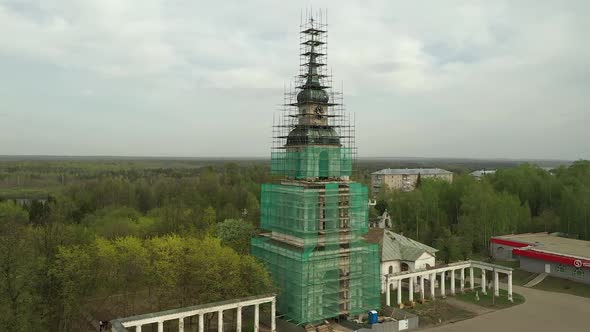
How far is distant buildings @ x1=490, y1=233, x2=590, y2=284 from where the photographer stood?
43219mm

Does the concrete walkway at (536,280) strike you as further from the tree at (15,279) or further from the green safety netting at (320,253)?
the tree at (15,279)

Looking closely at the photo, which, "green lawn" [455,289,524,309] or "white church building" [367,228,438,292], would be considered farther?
"white church building" [367,228,438,292]

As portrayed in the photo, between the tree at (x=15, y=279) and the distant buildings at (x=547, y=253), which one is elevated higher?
the tree at (x=15, y=279)

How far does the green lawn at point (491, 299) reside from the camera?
37.6 meters

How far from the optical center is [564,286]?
42969 millimetres

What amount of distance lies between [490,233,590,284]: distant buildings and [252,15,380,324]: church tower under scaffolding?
22389mm

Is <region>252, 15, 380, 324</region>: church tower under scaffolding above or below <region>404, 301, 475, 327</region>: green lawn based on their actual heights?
above

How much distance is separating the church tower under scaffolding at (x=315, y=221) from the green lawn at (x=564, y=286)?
2030cm

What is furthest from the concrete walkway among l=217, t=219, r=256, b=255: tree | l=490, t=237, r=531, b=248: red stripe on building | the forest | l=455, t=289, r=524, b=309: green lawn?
l=217, t=219, r=256, b=255: tree

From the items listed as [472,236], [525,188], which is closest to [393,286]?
[472,236]

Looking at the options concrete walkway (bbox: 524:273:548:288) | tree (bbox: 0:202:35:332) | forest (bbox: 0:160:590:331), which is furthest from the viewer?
concrete walkway (bbox: 524:273:548:288)

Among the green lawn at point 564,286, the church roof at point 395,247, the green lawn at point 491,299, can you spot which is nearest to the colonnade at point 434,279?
the green lawn at point 491,299

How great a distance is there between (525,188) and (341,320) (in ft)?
165

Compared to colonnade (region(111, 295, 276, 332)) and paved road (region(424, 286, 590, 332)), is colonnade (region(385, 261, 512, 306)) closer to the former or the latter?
paved road (region(424, 286, 590, 332))
